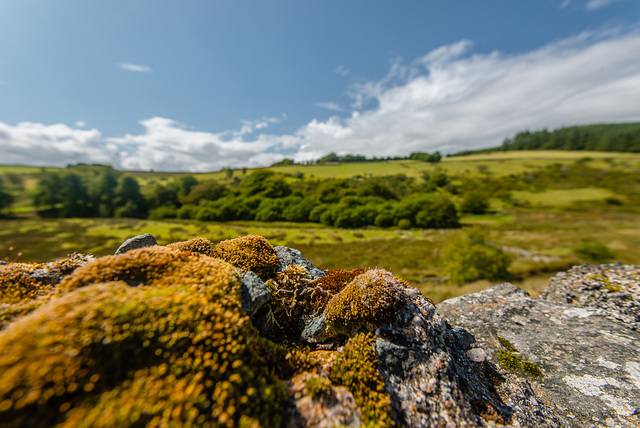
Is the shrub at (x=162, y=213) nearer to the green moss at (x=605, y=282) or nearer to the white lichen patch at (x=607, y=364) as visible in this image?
the white lichen patch at (x=607, y=364)

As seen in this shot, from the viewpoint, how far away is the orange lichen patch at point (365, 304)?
5.75 m

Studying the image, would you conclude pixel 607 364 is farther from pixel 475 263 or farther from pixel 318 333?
pixel 475 263

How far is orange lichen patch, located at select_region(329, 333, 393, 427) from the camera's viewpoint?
4.34m

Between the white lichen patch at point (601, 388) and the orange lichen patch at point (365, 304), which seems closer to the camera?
the orange lichen patch at point (365, 304)

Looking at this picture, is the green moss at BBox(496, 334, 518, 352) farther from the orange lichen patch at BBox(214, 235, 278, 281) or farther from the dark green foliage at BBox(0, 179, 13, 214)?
the dark green foliage at BBox(0, 179, 13, 214)

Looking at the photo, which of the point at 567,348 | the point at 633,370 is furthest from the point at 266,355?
the point at 633,370

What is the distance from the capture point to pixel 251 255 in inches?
292

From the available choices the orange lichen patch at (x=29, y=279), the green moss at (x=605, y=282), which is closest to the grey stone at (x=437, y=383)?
the orange lichen patch at (x=29, y=279)

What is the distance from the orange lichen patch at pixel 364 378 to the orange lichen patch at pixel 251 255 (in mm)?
3431

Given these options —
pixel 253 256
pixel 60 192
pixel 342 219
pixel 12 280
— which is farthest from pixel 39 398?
pixel 60 192

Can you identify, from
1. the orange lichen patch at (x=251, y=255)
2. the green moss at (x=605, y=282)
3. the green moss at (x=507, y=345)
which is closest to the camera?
the orange lichen patch at (x=251, y=255)

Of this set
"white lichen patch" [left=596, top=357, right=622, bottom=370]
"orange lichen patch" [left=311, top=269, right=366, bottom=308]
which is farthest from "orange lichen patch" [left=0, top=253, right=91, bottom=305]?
"white lichen patch" [left=596, top=357, right=622, bottom=370]

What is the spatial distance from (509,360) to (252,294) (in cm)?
889

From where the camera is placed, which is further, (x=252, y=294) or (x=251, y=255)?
(x=251, y=255)
